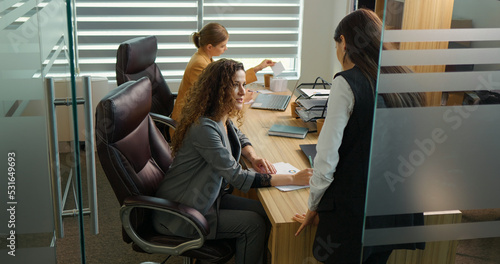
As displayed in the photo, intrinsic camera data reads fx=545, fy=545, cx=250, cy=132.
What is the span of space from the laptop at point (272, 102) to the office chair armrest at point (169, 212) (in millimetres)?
1524

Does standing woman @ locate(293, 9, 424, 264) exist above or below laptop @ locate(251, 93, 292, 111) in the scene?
above

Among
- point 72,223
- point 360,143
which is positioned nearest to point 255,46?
point 360,143

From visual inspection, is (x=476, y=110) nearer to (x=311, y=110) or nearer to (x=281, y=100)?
(x=311, y=110)

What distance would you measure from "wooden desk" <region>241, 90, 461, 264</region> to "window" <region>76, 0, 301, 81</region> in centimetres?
146

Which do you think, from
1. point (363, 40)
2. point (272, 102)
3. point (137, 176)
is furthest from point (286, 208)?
point (272, 102)

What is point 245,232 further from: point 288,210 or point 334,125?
point 334,125

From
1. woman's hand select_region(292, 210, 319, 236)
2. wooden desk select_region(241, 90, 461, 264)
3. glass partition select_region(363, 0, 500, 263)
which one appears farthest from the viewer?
woman's hand select_region(292, 210, 319, 236)

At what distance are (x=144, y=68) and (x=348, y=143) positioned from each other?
221 centimetres

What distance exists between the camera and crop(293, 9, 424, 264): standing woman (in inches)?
68.6

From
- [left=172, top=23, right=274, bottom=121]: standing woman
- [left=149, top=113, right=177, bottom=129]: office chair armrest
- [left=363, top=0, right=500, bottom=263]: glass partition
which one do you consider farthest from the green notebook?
[left=363, top=0, right=500, bottom=263]: glass partition

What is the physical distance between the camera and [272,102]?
3.71 metres

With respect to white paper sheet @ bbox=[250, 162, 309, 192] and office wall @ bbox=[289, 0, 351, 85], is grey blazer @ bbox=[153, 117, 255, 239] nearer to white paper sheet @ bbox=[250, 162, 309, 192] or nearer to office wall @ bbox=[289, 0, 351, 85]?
white paper sheet @ bbox=[250, 162, 309, 192]

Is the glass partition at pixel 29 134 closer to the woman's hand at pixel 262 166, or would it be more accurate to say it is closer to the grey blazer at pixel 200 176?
the grey blazer at pixel 200 176

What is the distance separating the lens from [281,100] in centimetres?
374
